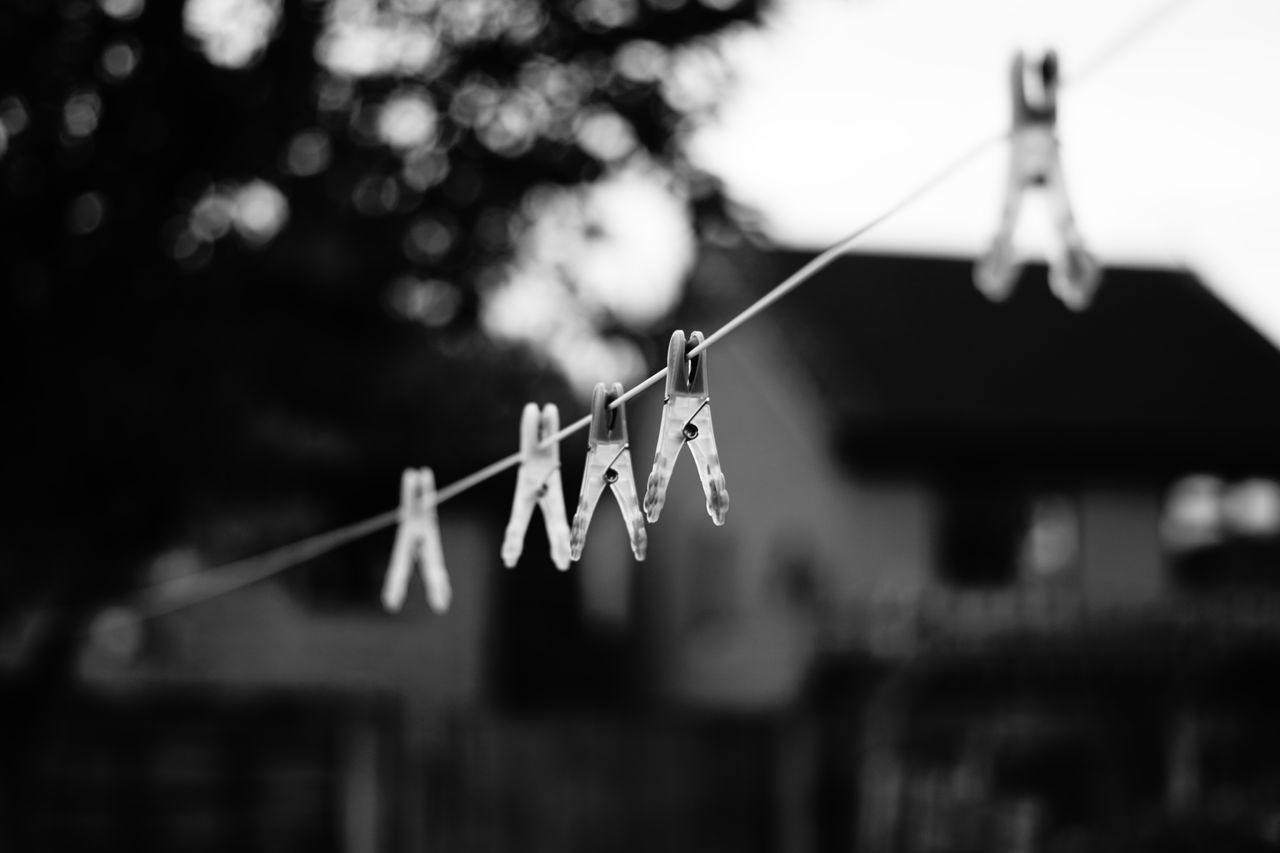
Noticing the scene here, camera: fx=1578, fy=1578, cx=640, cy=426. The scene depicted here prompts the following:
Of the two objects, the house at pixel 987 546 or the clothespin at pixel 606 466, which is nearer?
the clothespin at pixel 606 466

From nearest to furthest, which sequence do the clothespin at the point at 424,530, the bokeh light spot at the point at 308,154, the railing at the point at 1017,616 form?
the clothespin at the point at 424,530
the bokeh light spot at the point at 308,154
the railing at the point at 1017,616

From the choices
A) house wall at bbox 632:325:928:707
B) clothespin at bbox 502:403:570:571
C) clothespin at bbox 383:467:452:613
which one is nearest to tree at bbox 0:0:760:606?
clothespin at bbox 383:467:452:613

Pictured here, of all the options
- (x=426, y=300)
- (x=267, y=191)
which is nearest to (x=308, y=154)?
(x=267, y=191)

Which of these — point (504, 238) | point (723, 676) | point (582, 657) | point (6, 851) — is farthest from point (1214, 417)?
point (6, 851)

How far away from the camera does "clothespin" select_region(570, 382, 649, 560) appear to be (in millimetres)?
2691

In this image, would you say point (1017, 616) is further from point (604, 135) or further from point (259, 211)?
point (259, 211)

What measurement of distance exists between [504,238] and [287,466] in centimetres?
159

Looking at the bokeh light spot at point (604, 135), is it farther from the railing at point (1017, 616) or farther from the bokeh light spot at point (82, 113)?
the railing at point (1017, 616)

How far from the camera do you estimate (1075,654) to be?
12.6 metres

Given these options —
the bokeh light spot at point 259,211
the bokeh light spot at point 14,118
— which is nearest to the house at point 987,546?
the bokeh light spot at point 259,211

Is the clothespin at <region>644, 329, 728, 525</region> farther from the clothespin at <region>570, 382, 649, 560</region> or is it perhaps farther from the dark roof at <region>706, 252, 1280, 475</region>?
the dark roof at <region>706, 252, 1280, 475</region>

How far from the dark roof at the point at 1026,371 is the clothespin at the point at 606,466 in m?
11.5

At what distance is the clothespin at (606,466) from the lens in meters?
2.69

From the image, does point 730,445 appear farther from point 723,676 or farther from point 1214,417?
point 1214,417
